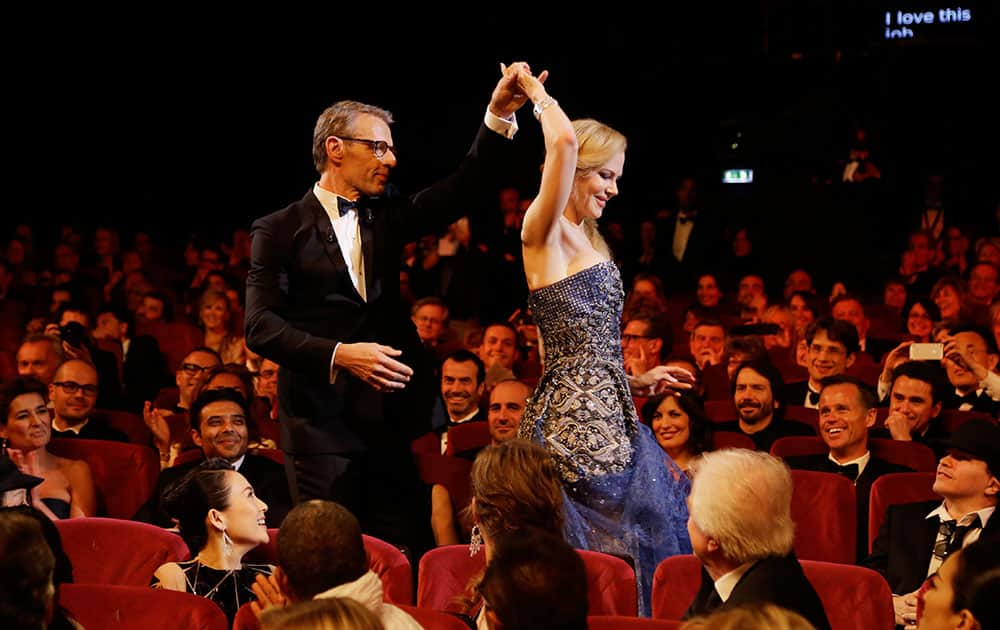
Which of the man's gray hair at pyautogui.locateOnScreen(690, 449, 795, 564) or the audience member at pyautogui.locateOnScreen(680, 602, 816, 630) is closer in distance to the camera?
the audience member at pyautogui.locateOnScreen(680, 602, 816, 630)

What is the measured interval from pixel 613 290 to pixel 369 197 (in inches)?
30.1

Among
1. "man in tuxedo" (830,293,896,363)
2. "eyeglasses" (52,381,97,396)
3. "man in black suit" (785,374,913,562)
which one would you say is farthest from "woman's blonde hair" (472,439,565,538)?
"man in tuxedo" (830,293,896,363)

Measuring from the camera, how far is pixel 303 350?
3.83 metres

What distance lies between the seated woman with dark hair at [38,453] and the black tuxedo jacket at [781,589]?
3.28 m

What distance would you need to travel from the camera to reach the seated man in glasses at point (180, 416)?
21.5 feet

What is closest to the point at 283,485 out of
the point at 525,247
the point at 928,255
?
the point at 525,247

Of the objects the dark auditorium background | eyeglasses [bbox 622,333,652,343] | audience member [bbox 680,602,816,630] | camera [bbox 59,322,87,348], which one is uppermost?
the dark auditorium background

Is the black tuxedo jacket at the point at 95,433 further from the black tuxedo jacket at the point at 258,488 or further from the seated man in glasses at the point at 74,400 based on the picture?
the black tuxedo jacket at the point at 258,488

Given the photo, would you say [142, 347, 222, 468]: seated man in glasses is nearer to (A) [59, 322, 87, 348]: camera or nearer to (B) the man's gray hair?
(A) [59, 322, 87, 348]: camera

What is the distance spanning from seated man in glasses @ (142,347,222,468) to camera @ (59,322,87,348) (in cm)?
102

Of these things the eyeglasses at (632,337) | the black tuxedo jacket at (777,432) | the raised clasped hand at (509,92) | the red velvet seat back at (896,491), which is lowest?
the red velvet seat back at (896,491)

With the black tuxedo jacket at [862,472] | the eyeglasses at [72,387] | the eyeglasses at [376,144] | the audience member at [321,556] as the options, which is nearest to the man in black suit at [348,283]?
the eyeglasses at [376,144]

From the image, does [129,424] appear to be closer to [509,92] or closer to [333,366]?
[333,366]

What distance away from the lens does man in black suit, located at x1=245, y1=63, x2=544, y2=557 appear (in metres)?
3.98
